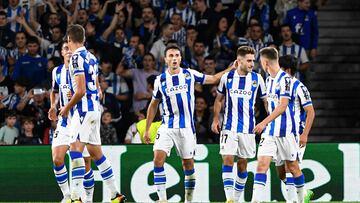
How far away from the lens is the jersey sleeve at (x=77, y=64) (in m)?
13.1

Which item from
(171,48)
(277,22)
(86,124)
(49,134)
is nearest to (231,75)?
(171,48)

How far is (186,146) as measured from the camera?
46.1 ft

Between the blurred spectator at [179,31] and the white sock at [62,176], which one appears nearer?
the white sock at [62,176]

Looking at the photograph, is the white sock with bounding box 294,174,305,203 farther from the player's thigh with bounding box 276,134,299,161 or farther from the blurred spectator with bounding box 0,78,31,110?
the blurred spectator with bounding box 0,78,31,110


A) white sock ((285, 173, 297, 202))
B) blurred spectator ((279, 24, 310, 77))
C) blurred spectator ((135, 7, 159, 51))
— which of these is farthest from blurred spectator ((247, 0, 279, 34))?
→ white sock ((285, 173, 297, 202))

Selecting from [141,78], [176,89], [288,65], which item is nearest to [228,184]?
[176,89]

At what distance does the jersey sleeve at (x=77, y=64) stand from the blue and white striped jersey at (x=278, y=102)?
2.25 meters

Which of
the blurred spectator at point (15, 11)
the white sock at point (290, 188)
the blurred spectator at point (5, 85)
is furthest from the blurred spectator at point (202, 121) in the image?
the white sock at point (290, 188)

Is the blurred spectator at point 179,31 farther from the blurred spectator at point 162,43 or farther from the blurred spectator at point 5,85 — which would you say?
the blurred spectator at point 5,85

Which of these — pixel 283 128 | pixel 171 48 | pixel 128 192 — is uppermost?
pixel 171 48

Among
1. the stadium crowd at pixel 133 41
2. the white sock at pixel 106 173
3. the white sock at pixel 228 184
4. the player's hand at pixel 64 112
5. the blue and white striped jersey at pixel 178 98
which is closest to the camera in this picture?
the player's hand at pixel 64 112

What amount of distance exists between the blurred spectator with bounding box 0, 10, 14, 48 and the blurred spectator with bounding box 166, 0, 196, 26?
2720 mm

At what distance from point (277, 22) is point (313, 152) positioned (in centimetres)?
420

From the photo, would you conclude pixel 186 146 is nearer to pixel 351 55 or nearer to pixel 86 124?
pixel 86 124
